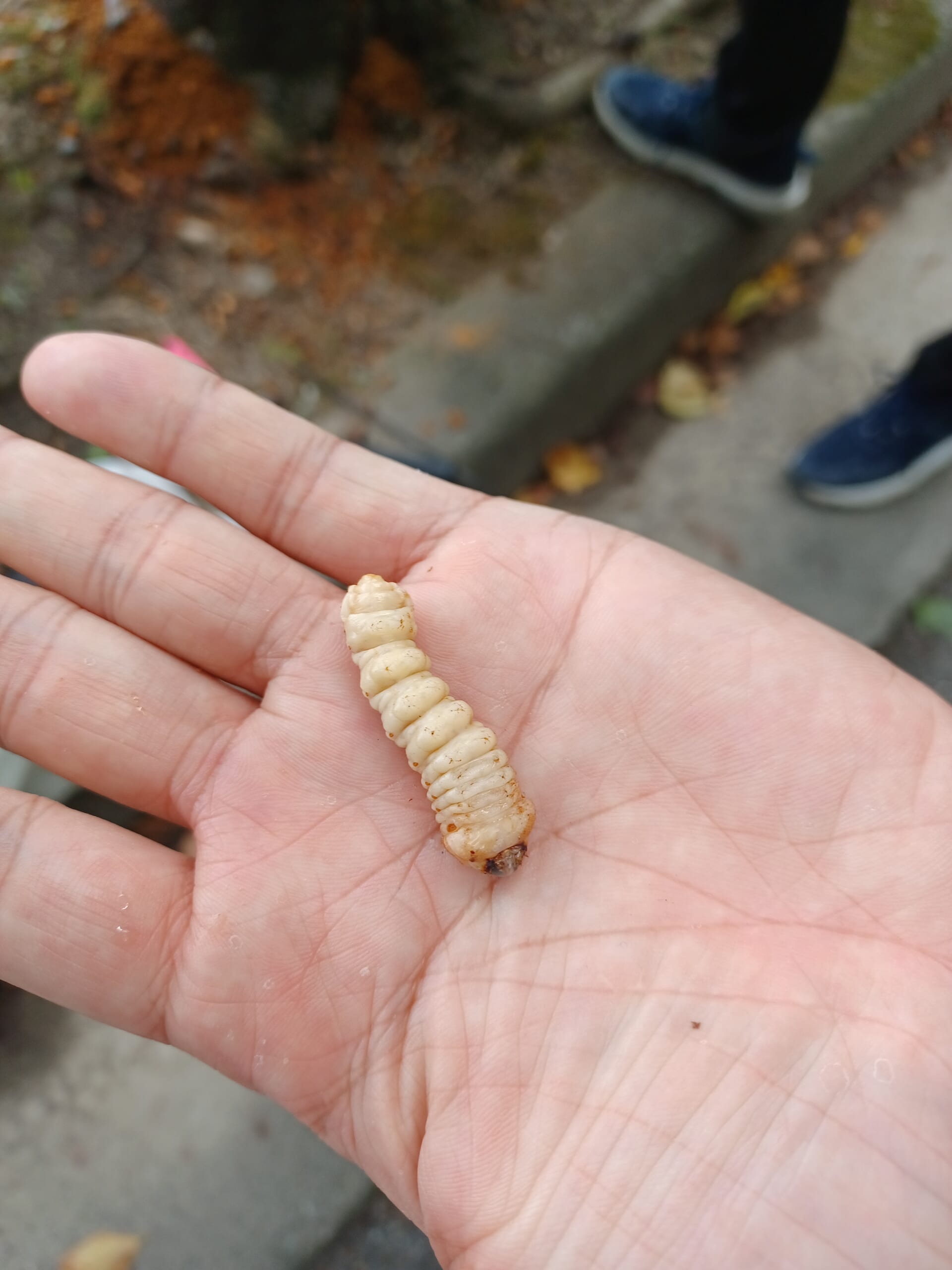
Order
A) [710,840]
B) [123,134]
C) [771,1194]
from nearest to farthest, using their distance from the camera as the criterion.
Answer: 1. [771,1194]
2. [710,840]
3. [123,134]

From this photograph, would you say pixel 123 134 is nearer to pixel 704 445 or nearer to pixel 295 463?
pixel 295 463

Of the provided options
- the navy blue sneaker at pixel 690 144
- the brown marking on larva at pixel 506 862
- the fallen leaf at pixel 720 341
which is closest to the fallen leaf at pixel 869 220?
the navy blue sneaker at pixel 690 144

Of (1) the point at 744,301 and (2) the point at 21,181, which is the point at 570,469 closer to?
(1) the point at 744,301

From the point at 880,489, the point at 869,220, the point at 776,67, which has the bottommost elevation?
the point at 880,489

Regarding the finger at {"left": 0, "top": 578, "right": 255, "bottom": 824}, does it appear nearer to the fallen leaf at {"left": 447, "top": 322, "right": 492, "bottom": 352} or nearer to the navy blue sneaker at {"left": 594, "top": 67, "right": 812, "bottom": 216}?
the fallen leaf at {"left": 447, "top": 322, "right": 492, "bottom": 352}

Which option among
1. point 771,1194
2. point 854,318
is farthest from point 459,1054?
point 854,318

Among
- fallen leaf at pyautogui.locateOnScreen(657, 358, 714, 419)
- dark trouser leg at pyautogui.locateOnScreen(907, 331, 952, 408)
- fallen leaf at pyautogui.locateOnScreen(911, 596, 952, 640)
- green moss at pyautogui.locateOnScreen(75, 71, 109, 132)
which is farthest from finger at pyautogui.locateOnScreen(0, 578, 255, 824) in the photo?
dark trouser leg at pyautogui.locateOnScreen(907, 331, 952, 408)

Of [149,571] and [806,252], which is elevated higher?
[806,252]

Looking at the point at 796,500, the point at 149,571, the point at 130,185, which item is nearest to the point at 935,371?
the point at 796,500
